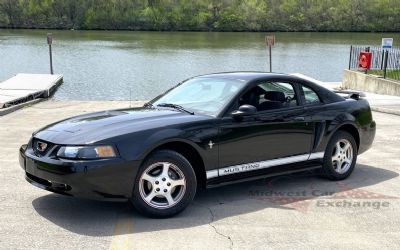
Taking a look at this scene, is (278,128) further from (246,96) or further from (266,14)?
(266,14)

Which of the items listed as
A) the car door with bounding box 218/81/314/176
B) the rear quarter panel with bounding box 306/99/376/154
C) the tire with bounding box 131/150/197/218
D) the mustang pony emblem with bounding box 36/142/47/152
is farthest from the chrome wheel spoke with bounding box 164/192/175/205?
the rear quarter panel with bounding box 306/99/376/154

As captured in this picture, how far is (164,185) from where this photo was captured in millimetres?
→ 5383

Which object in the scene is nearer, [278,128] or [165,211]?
[165,211]

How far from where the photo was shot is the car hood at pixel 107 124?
5215 mm

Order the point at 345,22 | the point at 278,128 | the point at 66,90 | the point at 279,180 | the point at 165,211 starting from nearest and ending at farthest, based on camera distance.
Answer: the point at 165,211 < the point at 278,128 < the point at 279,180 < the point at 66,90 < the point at 345,22

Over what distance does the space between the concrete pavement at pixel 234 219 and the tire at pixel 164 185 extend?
127mm

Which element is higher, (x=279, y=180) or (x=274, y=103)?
(x=274, y=103)

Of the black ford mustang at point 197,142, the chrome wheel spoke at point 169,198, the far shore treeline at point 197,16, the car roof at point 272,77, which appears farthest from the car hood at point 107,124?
the far shore treeline at point 197,16

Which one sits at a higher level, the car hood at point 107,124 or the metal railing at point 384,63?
the car hood at point 107,124

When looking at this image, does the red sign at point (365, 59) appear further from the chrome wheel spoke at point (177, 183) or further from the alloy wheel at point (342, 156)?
the chrome wheel spoke at point (177, 183)

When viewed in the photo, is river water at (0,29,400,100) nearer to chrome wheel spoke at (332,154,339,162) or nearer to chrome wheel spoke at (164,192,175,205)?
chrome wheel spoke at (332,154,339,162)

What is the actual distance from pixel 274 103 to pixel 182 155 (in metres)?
1.44

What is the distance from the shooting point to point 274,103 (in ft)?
21.0

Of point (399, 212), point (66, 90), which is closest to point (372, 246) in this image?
point (399, 212)
